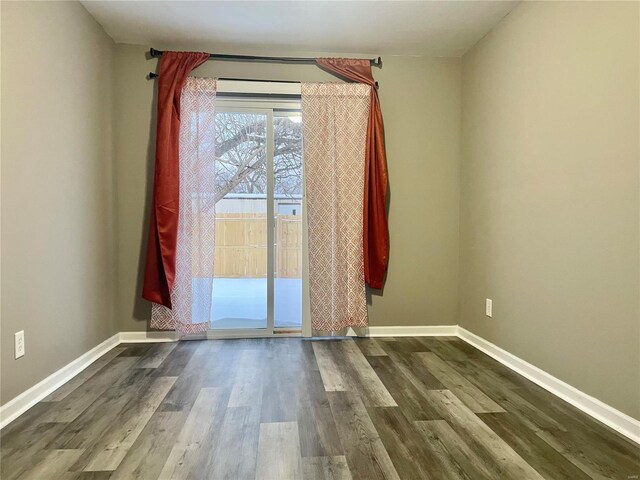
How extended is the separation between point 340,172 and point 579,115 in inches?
67.4

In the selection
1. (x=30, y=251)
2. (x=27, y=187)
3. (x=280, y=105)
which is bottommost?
(x=30, y=251)

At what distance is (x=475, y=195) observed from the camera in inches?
125

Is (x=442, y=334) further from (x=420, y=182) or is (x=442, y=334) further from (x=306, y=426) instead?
(x=306, y=426)

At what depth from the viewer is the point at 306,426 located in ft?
6.07

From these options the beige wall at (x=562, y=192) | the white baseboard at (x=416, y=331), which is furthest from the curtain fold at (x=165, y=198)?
the beige wall at (x=562, y=192)

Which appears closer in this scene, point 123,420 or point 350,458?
point 350,458

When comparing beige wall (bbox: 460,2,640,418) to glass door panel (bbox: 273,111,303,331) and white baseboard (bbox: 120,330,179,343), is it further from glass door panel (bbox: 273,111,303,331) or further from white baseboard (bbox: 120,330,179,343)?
white baseboard (bbox: 120,330,179,343)

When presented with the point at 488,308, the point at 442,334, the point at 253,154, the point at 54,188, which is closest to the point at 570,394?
the point at 488,308

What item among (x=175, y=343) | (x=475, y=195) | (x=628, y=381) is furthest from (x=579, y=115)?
(x=175, y=343)

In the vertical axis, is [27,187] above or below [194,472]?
above

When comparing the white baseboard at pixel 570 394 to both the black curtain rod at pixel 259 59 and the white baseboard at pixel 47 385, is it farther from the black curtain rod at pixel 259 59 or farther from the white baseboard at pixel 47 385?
the white baseboard at pixel 47 385

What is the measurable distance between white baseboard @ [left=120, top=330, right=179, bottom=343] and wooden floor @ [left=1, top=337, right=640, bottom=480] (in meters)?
0.41

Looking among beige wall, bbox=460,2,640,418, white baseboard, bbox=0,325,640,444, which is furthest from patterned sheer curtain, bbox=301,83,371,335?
beige wall, bbox=460,2,640,418

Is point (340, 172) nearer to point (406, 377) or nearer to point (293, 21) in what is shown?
point (293, 21)
